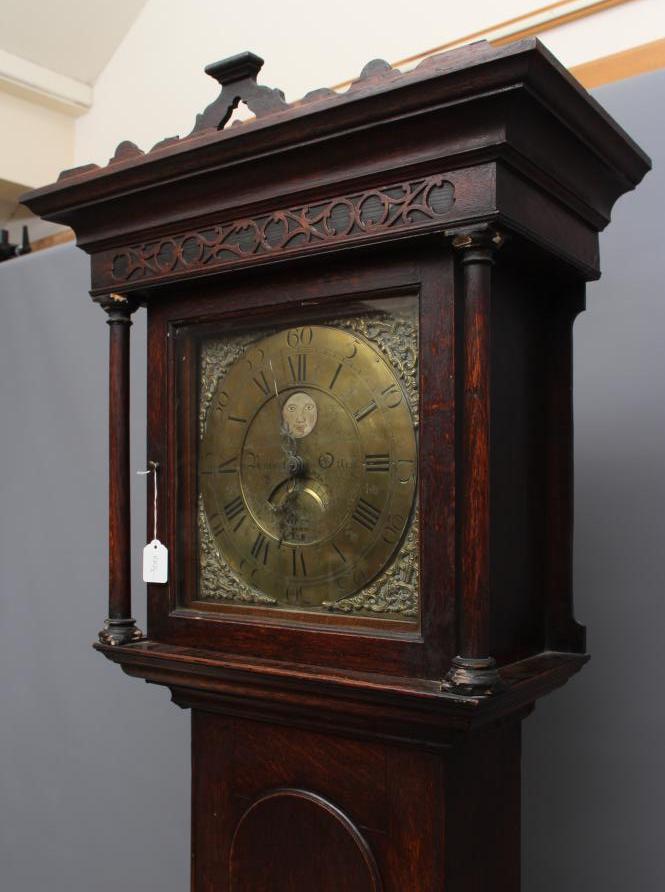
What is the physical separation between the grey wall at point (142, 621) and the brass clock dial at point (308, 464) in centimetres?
58

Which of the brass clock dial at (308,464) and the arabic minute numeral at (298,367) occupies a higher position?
the arabic minute numeral at (298,367)

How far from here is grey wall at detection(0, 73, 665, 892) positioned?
5.48 feet

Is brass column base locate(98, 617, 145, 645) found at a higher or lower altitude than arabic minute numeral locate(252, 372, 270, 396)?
lower

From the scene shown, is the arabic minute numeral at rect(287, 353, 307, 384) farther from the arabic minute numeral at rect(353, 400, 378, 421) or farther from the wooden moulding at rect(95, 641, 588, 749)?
the wooden moulding at rect(95, 641, 588, 749)

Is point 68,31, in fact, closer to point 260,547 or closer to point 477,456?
point 260,547

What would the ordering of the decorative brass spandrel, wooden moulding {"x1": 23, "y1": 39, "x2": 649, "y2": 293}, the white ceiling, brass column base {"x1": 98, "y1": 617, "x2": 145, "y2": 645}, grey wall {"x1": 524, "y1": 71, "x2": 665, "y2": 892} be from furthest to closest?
the white ceiling
grey wall {"x1": 524, "y1": 71, "x2": 665, "y2": 892}
brass column base {"x1": 98, "y1": 617, "x2": 145, "y2": 645}
the decorative brass spandrel
wooden moulding {"x1": 23, "y1": 39, "x2": 649, "y2": 293}

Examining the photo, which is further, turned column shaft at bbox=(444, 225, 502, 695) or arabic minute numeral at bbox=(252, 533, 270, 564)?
Result: arabic minute numeral at bbox=(252, 533, 270, 564)

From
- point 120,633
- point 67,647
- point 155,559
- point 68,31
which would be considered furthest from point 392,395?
point 68,31

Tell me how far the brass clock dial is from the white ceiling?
163 cm

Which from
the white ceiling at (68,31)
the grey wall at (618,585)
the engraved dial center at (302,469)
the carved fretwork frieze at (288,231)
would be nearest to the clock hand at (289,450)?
the engraved dial center at (302,469)

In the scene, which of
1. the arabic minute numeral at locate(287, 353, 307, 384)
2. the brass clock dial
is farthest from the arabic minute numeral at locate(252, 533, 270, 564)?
the arabic minute numeral at locate(287, 353, 307, 384)

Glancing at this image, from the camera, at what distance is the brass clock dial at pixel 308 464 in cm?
130

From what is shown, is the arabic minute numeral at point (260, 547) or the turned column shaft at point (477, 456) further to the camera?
the arabic minute numeral at point (260, 547)

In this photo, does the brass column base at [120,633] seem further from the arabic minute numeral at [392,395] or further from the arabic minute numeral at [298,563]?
the arabic minute numeral at [392,395]
